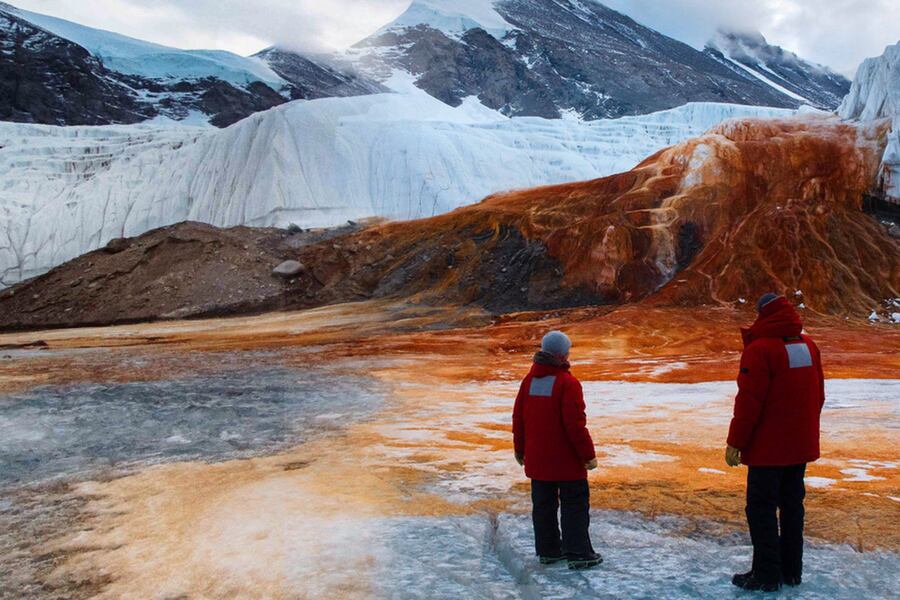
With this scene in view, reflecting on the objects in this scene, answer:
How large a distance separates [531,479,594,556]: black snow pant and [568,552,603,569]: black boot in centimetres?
2

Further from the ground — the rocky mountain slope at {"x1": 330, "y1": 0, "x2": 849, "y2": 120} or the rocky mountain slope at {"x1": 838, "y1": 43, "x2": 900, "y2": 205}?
the rocky mountain slope at {"x1": 330, "y1": 0, "x2": 849, "y2": 120}

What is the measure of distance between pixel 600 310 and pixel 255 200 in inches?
1002

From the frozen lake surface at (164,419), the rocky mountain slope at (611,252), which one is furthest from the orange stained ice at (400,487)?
the rocky mountain slope at (611,252)

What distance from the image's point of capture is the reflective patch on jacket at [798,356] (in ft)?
14.2

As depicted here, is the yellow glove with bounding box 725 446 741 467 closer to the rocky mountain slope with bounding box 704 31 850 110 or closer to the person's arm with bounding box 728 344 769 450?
the person's arm with bounding box 728 344 769 450

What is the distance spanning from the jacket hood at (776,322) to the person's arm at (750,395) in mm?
90

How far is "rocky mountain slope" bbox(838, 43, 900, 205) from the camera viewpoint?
28.6 metres

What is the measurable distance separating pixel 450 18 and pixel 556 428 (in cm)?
13354

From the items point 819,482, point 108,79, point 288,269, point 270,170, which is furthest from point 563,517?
point 108,79

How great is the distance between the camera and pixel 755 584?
14.5 feet

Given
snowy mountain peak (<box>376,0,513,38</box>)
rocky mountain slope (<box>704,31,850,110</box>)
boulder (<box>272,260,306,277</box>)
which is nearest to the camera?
boulder (<box>272,260,306,277</box>)

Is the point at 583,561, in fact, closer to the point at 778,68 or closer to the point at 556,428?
the point at 556,428

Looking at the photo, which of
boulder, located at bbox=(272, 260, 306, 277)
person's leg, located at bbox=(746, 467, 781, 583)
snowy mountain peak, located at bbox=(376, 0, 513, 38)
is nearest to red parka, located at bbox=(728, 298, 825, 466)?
person's leg, located at bbox=(746, 467, 781, 583)

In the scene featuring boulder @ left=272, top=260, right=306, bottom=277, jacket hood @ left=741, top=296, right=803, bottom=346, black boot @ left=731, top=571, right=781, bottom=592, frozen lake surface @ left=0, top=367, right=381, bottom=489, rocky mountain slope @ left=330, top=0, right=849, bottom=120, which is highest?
rocky mountain slope @ left=330, top=0, right=849, bottom=120
